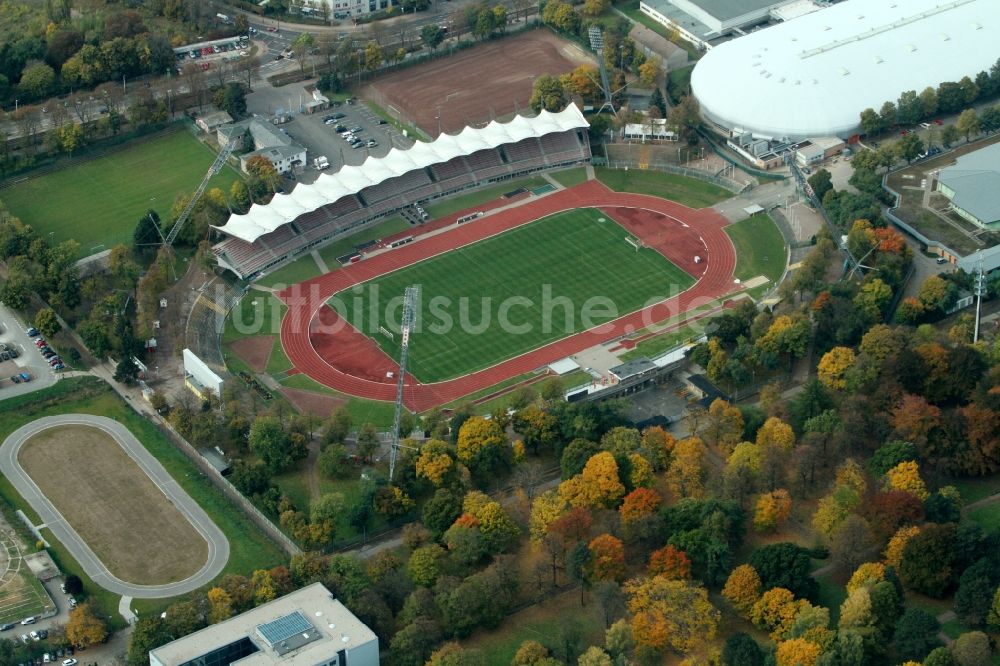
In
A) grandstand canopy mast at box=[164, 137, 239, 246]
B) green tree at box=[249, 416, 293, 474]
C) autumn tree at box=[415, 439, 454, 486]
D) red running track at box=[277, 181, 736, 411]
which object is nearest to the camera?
autumn tree at box=[415, 439, 454, 486]

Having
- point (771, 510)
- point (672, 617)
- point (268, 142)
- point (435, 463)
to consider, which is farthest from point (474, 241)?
point (672, 617)

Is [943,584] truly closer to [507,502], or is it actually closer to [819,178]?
[507,502]

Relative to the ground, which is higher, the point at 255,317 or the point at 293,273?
the point at 293,273

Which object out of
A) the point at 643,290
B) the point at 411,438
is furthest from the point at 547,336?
the point at 411,438

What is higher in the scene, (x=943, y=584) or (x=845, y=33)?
(x=845, y=33)

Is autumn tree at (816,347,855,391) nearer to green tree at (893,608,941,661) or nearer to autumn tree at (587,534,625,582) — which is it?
autumn tree at (587,534,625,582)

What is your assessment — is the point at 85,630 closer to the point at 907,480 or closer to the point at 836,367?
the point at 907,480

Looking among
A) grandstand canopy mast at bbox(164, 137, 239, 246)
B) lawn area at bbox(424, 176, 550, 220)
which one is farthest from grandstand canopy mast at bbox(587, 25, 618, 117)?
grandstand canopy mast at bbox(164, 137, 239, 246)
